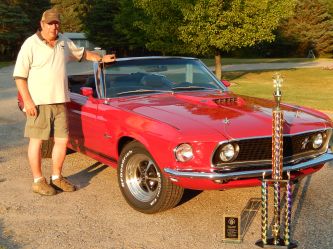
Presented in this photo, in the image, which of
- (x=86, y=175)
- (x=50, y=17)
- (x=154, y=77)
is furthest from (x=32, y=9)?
(x=50, y=17)

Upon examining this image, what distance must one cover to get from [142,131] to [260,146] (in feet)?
3.66

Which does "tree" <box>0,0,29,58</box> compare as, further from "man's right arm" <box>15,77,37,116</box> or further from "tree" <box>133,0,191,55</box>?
"man's right arm" <box>15,77,37,116</box>

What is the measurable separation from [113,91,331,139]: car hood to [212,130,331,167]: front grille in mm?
71

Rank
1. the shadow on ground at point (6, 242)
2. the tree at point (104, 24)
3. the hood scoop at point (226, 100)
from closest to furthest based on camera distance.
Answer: the shadow on ground at point (6, 242), the hood scoop at point (226, 100), the tree at point (104, 24)

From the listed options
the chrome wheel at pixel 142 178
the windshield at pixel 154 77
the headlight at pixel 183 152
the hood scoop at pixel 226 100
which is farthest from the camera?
the windshield at pixel 154 77

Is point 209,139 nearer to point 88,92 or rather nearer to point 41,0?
point 88,92

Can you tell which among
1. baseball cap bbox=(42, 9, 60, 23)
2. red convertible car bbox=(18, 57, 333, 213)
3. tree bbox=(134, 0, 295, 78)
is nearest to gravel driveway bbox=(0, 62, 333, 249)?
red convertible car bbox=(18, 57, 333, 213)

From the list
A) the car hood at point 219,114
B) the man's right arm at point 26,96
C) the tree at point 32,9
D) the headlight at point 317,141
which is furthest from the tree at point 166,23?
the tree at point 32,9

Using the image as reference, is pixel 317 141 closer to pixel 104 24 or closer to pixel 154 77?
pixel 154 77

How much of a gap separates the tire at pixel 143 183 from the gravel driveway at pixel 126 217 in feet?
0.42

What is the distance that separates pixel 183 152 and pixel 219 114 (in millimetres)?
682

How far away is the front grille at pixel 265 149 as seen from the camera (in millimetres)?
4457

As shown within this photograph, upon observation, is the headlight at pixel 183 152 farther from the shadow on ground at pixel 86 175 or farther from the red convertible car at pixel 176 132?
the shadow on ground at pixel 86 175

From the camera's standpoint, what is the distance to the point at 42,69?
5.30 metres
